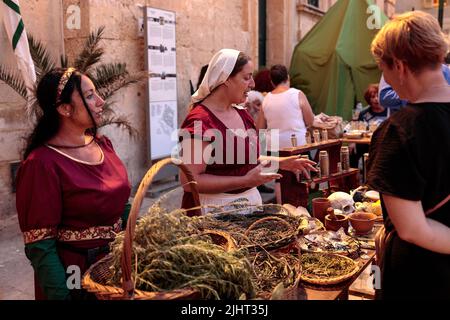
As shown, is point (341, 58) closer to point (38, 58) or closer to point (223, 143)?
point (38, 58)

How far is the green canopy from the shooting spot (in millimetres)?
9898

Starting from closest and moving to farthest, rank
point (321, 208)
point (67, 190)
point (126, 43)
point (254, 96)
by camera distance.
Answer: point (67, 190), point (321, 208), point (126, 43), point (254, 96)

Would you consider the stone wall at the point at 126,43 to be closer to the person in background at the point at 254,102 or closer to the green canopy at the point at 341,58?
the person in background at the point at 254,102

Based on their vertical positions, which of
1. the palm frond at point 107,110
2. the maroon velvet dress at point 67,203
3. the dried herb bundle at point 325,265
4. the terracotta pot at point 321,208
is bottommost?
the dried herb bundle at point 325,265

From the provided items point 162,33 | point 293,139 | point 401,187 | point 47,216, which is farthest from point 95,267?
point 162,33

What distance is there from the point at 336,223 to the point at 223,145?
0.78m

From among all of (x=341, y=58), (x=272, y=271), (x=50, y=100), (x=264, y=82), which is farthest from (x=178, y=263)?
(x=341, y=58)

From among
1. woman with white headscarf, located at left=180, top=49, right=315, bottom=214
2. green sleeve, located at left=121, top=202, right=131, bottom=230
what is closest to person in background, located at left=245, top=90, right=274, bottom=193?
woman with white headscarf, located at left=180, top=49, right=315, bottom=214

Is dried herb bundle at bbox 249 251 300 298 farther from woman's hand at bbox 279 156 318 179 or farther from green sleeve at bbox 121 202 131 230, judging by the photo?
woman's hand at bbox 279 156 318 179

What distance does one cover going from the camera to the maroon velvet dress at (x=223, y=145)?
267 centimetres

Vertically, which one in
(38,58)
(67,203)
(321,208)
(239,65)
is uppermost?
(38,58)

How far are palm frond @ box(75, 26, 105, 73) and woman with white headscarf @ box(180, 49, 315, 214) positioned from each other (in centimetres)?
275

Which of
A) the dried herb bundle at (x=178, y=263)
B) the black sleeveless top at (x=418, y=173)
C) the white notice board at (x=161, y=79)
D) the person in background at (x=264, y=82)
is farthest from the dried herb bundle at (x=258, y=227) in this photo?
the person in background at (x=264, y=82)

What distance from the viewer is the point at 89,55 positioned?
5.26m
